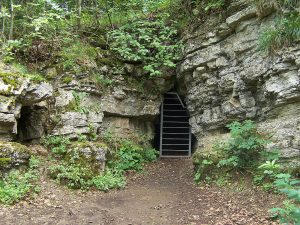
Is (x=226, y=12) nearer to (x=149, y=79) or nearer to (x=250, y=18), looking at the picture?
(x=250, y=18)

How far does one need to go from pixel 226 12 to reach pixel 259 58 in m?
1.96

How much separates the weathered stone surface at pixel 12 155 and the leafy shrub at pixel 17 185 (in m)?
0.19

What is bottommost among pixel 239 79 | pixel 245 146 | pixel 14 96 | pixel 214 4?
pixel 245 146

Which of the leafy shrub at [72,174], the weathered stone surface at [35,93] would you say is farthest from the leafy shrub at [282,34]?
the weathered stone surface at [35,93]

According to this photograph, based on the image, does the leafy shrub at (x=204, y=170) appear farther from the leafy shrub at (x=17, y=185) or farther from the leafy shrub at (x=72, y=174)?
the leafy shrub at (x=17, y=185)

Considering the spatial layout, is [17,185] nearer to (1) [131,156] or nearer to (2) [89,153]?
(2) [89,153]

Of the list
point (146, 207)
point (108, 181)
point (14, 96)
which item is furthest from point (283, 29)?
point (14, 96)

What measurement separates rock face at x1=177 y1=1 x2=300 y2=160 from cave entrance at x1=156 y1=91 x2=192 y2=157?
1.34 m

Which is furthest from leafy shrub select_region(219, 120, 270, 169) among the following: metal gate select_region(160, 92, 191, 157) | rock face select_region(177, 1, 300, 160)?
metal gate select_region(160, 92, 191, 157)

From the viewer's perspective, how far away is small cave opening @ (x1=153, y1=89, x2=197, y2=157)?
11.9 metres

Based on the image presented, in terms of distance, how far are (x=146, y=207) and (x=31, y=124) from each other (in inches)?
159

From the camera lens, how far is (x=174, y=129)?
12.8 meters

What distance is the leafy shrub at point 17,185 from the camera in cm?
586

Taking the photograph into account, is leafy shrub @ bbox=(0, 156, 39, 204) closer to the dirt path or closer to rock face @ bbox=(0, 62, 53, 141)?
the dirt path
